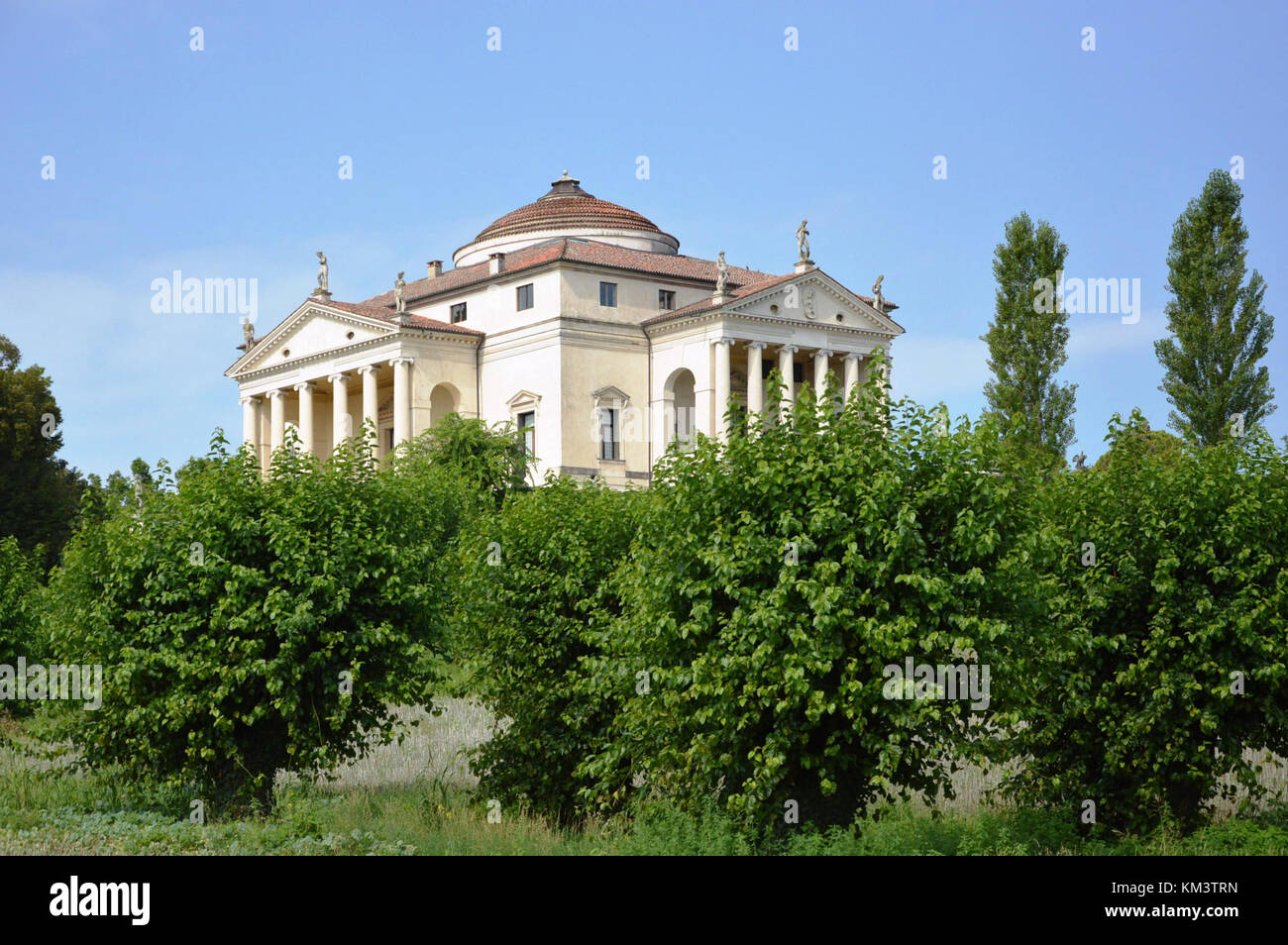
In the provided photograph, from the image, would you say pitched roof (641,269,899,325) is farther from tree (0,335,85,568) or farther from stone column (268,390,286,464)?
tree (0,335,85,568)

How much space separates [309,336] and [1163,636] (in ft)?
228

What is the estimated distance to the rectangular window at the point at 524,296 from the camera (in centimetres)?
7475

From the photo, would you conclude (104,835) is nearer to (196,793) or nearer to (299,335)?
(196,793)

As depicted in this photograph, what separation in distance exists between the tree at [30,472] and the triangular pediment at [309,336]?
50.4 feet

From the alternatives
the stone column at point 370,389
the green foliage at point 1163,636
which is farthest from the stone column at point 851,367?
the green foliage at point 1163,636

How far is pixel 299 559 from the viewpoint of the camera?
18188 mm

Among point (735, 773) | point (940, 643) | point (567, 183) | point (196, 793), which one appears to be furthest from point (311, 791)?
point (567, 183)

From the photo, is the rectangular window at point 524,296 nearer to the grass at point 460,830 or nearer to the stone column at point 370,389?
the stone column at point 370,389

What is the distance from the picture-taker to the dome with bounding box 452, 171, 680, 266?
82.0 m

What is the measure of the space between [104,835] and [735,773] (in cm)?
666

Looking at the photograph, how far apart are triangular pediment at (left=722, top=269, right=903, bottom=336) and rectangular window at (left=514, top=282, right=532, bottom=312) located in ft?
33.9

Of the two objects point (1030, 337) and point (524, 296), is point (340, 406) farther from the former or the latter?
point (1030, 337)

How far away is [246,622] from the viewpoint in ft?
58.3

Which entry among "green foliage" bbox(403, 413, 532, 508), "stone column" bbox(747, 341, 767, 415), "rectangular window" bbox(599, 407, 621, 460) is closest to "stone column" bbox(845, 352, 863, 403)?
"stone column" bbox(747, 341, 767, 415)
